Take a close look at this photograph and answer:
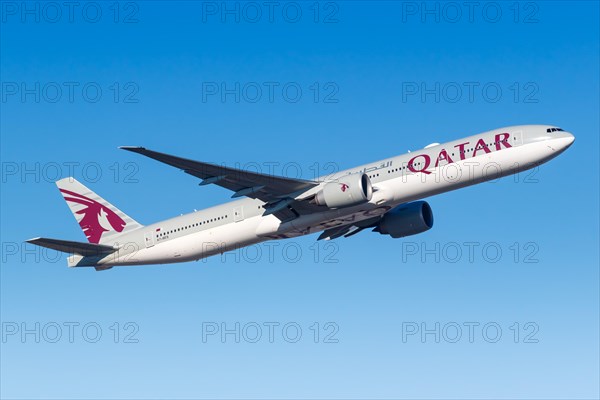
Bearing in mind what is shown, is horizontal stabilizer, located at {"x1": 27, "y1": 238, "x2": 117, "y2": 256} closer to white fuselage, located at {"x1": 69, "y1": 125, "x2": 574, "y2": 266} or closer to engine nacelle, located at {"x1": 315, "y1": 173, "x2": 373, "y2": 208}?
white fuselage, located at {"x1": 69, "y1": 125, "x2": 574, "y2": 266}

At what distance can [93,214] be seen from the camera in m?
59.2

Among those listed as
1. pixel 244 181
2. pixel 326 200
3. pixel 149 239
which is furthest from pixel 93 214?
pixel 326 200

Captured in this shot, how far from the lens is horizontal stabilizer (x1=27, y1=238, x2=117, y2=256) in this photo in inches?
2004

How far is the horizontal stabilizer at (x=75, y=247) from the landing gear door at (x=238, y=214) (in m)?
8.63

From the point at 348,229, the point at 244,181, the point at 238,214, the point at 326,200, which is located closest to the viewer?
the point at 326,200

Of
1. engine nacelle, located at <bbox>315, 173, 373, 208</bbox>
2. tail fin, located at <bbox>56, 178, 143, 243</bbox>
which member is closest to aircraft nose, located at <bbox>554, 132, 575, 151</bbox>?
engine nacelle, located at <bbox>315, 173, 373, 208</bbox>

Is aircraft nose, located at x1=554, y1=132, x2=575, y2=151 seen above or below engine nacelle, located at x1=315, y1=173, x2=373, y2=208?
above

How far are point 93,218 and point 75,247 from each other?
5.12 meters

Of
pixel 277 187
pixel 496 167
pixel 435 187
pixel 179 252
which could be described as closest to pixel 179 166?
pixel 277 187

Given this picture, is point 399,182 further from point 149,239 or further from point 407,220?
point 149,239

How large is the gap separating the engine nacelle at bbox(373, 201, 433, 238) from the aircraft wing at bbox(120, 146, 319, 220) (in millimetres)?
7193

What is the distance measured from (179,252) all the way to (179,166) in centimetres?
921

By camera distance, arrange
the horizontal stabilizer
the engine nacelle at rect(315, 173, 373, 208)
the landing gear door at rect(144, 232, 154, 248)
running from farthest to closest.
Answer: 1. the landing gear door at rect(144, 232, 154, 248)
2. the horizontal stabilizer
3. the engine nacelle at rect(315, 173, 373, 208)

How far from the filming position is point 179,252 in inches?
2125
